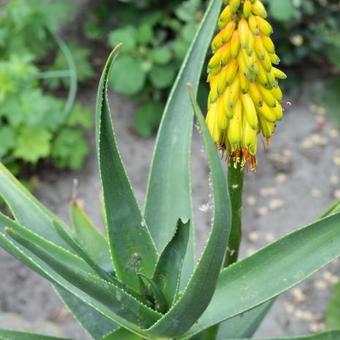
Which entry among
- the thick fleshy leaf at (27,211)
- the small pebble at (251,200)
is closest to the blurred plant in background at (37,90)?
the small pebble at (251,200)

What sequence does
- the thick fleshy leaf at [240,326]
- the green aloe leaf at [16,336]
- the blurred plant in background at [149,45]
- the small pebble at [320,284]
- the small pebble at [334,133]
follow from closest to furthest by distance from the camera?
the green aloe leaf at [16,336]
the thick fleshy leaf at [240,326]
the small pebble at [320,284]
the blurred plant in background at [149,45]
the small pebble at [334,133]

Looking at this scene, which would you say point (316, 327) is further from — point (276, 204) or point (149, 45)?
point (149, 45)

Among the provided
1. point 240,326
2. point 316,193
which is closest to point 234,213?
point 240,326

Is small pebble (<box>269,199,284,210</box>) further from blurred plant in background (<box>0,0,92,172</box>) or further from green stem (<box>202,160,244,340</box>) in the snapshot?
green stem (<box>202,160,244,340</box>)

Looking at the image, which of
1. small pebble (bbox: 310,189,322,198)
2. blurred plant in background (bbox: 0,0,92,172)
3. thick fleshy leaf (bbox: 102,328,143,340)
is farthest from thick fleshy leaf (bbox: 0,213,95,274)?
small pebble (bbox: 310,189,322,198)

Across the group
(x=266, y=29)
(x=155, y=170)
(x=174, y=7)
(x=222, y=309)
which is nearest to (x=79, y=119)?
(x=174, y=7)

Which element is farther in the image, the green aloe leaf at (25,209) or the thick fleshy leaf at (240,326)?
the thick fleshy leaf at (240,326)

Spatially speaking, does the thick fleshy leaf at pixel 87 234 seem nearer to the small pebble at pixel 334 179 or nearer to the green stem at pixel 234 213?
the green stem at pixel 234 213
